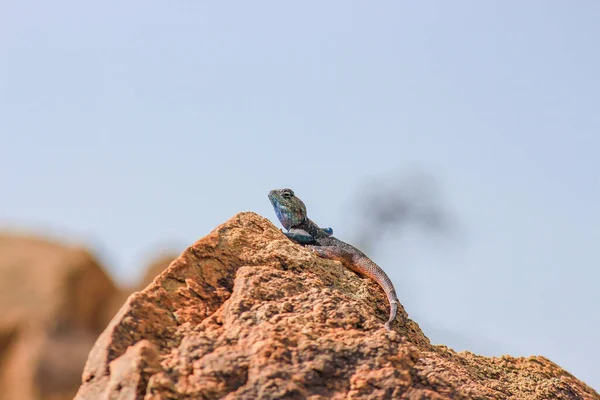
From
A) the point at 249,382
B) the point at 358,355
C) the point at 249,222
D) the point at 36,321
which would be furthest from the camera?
the point at 36,321

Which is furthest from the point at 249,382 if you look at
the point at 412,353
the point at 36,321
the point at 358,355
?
the point at 36,321

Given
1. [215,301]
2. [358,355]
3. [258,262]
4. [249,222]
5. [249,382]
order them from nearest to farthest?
[249,382]
[358,355]
[215,301]
[258,262]
[249,222]

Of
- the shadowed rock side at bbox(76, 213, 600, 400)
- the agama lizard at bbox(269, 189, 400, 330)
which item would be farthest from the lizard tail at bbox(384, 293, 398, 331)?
the shadowed rock side at bbox(76, 213, 600, 400)

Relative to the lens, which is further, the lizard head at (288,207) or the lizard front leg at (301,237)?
the lizard head at (288,207)

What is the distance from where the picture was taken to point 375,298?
2.88 metres

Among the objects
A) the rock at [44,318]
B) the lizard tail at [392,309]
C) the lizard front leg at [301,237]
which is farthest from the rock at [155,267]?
the lizard tail at [392,309]

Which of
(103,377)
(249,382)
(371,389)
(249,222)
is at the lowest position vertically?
(103,377)

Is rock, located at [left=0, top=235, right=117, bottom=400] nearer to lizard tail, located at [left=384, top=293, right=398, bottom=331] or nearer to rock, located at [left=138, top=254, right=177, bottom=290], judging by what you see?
rock, located at [left=138, top=254, right=177, bottom=290]

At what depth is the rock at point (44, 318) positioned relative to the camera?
24.7 ft

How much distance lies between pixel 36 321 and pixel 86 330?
2.04 ft

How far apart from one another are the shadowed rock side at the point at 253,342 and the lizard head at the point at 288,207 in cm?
168

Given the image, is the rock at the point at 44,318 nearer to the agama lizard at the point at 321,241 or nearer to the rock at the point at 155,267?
the rock at the point at 155,267

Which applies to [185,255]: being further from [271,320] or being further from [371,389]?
[371,389]

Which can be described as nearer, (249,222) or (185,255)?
(185,255)
